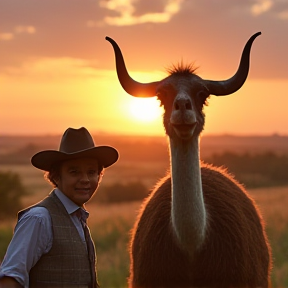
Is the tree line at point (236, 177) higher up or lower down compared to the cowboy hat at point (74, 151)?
higher up

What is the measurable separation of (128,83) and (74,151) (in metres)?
2.57

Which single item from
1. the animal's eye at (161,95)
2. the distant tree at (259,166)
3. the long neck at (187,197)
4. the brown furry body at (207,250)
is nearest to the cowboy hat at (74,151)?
the long neck at (187,197)

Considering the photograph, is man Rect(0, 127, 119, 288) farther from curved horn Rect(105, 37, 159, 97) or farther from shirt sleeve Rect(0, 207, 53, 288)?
curved horn Rect(105, 37, 159, 97)

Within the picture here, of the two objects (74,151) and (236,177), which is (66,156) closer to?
(74,151)

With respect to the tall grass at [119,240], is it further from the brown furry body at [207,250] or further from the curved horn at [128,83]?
the curved horn at [128,83]

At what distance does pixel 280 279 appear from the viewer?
19250 mm

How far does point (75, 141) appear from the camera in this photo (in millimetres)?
6836

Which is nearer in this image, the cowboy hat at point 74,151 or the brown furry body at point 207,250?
the cowboy hat at point 74,151

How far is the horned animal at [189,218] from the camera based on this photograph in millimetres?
8297

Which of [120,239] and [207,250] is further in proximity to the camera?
[120,239]

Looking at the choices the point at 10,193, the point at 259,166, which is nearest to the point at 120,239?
the point at 10,193

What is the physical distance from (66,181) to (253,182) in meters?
59.1

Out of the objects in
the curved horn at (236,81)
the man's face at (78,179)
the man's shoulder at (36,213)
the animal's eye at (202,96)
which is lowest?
the man's shoulder at (36,213)

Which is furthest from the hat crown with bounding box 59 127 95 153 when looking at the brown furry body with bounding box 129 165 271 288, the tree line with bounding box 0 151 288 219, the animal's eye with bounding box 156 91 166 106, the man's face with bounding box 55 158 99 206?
the tree line with bounding box 0 151 288 219
